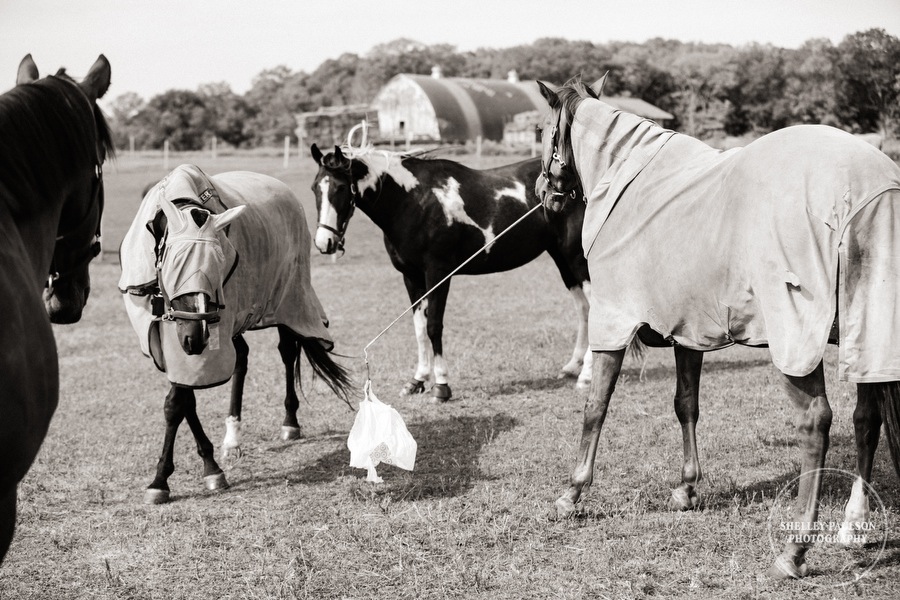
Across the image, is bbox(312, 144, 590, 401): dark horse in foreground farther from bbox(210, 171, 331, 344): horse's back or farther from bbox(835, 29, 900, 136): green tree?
bbox(835, 29, 900, 136): green tree

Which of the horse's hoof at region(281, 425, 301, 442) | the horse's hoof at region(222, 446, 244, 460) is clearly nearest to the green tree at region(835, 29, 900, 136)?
the horse's hoof at region(281, 425, 301, 442)

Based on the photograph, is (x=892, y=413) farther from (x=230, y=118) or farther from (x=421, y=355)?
(x=230, y=118)

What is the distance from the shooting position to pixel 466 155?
32.4 meters

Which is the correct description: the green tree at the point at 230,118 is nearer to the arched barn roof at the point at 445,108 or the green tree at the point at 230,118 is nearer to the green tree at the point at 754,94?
the arched barn roof at the point at 445,108

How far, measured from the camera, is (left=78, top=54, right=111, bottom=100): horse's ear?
11.9 ft

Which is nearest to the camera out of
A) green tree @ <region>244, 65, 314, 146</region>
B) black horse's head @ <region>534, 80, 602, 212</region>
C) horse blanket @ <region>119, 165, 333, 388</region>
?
black horse's head @ <region>534, 80, 602, 212</region>

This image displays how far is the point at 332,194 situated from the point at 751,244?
4.77 metres

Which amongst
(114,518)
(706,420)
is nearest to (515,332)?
(706,420)

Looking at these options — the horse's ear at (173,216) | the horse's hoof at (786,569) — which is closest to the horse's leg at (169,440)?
the horse's ear at (173,216)

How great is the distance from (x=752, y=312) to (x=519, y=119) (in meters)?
41.6

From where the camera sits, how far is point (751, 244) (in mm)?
3801

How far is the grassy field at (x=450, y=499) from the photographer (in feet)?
13.2

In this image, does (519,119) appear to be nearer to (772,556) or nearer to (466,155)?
(466,155)

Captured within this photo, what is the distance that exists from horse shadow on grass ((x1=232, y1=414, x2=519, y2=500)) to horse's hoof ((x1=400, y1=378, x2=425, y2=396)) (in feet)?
3.10
